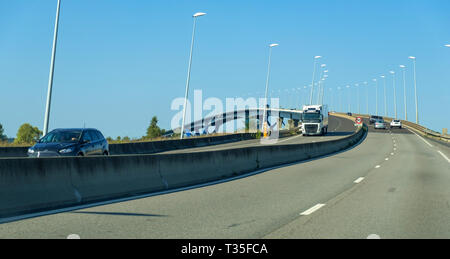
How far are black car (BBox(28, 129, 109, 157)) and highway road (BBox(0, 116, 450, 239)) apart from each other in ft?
18.2

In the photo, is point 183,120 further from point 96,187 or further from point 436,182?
point 96,187

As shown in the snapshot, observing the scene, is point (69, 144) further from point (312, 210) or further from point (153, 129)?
point (153, 129)

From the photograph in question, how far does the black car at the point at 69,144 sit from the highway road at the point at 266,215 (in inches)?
219

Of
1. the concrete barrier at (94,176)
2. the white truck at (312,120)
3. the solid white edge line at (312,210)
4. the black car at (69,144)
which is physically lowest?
the solid white edge line at (312,210)

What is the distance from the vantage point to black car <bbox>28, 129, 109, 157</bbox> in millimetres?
17359

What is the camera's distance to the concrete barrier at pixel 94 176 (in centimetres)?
914

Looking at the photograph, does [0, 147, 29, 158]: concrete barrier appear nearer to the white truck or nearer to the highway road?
the highway road

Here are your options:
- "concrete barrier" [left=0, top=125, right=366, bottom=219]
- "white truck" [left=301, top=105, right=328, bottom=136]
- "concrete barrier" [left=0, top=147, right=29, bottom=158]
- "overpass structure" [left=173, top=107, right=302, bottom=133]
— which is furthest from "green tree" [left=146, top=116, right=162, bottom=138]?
"concrete barrier" [left=0, top=125, right=366, bottom=219]

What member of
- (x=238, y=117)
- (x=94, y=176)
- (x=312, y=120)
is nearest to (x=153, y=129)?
(x=238, y=117)

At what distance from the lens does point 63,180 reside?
1024 centimetres

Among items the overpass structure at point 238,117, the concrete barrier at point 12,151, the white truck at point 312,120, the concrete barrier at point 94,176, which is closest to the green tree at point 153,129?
the overpass structure at point 238,117

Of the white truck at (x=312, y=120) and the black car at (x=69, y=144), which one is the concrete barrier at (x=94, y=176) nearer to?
the black car at (x=69, y=144)
